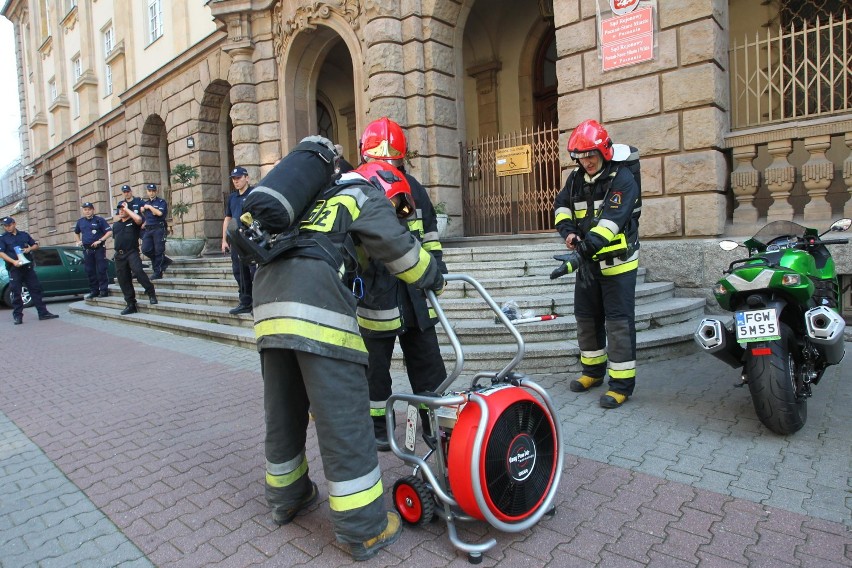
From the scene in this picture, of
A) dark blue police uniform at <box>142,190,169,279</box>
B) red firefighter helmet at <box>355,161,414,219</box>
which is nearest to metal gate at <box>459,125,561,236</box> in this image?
dark blue police uniform at <box>142,190,169,279</box>

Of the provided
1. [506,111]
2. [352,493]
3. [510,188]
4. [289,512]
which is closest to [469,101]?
[506,111]

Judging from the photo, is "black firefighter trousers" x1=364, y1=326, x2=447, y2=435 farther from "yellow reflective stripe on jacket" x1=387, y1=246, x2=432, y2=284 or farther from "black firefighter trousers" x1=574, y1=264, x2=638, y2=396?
"black firefighter trousers" x1=574, y1=264, x2=638, y2=396

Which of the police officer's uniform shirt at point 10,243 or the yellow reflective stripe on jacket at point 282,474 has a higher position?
the police officer's uniform shirt at point 10,243

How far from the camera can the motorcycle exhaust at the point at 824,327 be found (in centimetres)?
335

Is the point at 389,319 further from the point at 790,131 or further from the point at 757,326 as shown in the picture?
the point at 790,131

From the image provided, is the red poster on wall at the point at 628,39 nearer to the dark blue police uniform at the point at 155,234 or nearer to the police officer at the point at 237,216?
the police officer at the point at 237,216

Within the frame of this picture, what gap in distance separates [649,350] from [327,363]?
3821 mm

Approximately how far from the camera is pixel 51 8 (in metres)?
24.9

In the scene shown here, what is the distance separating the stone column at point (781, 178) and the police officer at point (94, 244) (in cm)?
1167

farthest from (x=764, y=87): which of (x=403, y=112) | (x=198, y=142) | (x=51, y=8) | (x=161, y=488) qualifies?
(x=51, y=8)

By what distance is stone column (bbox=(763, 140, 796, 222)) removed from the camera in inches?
252

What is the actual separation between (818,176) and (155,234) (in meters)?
10.7

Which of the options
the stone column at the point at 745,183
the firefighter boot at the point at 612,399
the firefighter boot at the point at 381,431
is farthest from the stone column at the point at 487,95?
the firefighter boot at the point at 381,431

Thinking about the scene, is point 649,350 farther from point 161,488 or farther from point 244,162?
point 244,162
